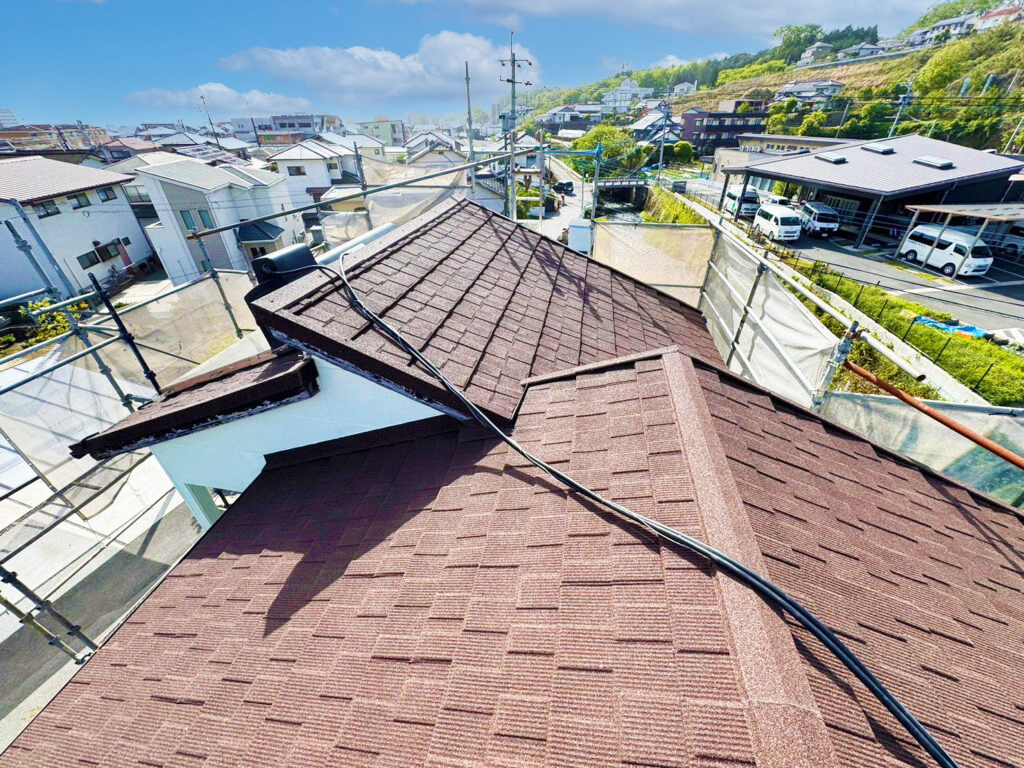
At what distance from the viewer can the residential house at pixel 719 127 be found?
64375mm

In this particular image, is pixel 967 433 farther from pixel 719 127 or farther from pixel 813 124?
pixel 719 127

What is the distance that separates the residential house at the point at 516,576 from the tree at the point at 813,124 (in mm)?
72049

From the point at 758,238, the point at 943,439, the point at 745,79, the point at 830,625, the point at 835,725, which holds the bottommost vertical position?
the point at 758,238

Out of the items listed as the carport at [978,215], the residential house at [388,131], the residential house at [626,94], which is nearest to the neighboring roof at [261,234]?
the carport at [978,215]

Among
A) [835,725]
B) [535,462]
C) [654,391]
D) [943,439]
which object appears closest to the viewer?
[835,725]

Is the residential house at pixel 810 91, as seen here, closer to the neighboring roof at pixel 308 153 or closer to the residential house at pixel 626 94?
the residential house at pixel 626 94

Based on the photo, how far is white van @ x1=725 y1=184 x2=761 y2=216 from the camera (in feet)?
107

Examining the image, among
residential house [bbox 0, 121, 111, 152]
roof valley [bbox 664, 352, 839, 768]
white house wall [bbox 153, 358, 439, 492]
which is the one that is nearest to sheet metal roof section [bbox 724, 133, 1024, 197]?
roof valley [bbox 664, 352, 839, 768]

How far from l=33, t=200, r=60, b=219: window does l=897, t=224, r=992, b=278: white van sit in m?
46.8

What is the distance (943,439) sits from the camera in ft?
17.9

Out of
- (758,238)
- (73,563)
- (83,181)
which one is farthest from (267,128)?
(73,563)

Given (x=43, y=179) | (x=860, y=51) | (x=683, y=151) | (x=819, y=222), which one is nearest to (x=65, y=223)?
(x=43, y=179)

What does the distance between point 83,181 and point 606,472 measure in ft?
115

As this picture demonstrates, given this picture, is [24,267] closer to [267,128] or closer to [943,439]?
[943,439]
